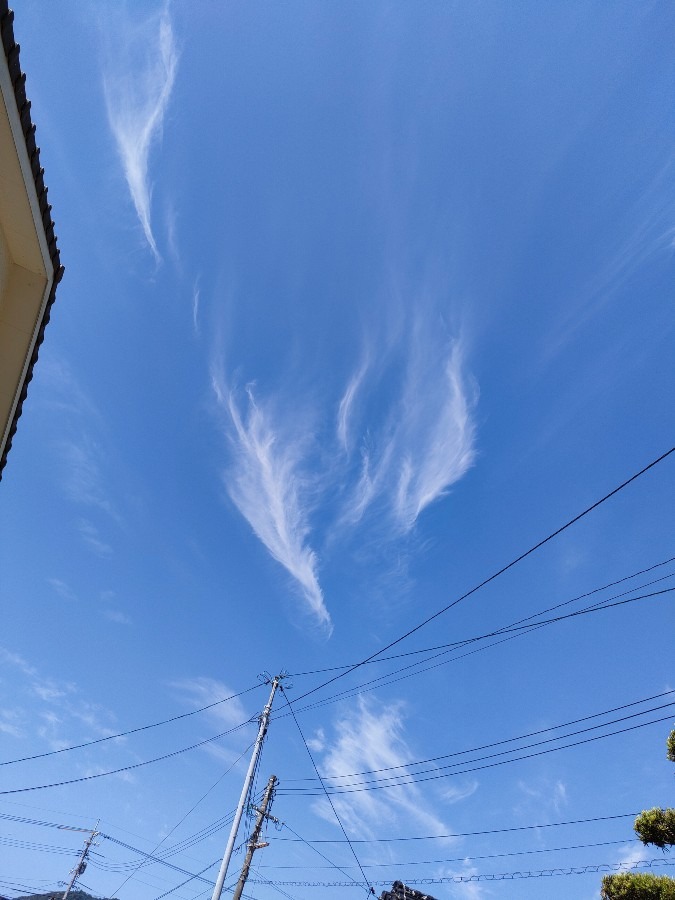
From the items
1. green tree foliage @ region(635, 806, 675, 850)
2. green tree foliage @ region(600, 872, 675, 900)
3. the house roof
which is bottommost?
green tree foliage @ region(600, 872, 675, 900)

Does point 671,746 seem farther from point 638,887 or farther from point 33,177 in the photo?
point 33,177

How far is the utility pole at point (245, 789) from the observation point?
43.2 ft

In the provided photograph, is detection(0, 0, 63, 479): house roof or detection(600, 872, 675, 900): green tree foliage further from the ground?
detection(0, 0, 63, 479): house roof

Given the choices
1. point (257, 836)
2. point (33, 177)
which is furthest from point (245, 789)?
point (33, 177)

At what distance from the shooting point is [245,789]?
15258 millimetres

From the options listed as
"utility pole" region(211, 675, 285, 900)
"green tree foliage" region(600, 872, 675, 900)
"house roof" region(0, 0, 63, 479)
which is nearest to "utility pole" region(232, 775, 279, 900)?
"utility pole" region(211, 675, 285, 900)

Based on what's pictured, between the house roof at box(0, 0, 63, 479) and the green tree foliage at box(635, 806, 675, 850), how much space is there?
1447 cm

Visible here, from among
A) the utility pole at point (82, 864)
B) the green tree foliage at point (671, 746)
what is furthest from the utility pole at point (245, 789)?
the utility pole at point (82, 864)

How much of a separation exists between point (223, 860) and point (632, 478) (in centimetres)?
1535

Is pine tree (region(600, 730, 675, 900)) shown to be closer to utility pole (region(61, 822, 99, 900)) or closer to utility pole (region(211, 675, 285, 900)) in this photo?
utility pole (region(211, 675, 285, 900))

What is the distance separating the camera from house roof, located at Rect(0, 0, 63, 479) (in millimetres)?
4203

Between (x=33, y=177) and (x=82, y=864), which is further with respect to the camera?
(x=82, y=864)

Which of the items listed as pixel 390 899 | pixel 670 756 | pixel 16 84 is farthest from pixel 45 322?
pixel 390 899

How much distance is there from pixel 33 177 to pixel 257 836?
22644 millimetres
